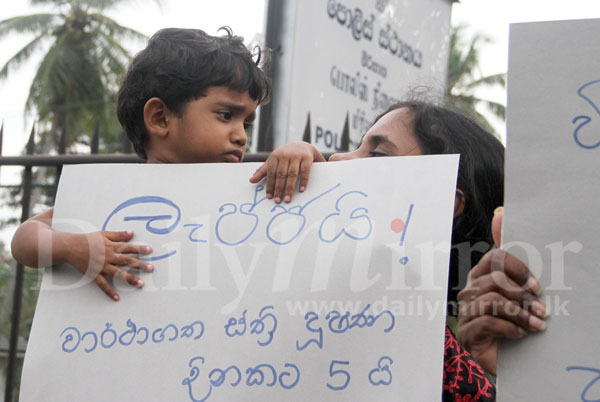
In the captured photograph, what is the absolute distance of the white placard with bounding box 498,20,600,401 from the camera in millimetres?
1065

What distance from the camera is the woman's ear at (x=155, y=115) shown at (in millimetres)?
1938

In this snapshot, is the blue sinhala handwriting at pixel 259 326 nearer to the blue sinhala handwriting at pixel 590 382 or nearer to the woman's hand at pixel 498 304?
the woman's hand at pixel 498 304

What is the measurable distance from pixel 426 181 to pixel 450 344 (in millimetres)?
351

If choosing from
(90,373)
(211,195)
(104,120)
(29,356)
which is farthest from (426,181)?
(104,120)

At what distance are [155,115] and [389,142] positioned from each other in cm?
66

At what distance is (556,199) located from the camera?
1112 millimetres

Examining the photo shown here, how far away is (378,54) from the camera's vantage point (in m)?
4.35

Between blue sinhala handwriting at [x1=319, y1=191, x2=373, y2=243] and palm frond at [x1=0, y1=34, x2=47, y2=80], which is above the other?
palm frond at [x1=0, y1=34, x2=47, y2=80]

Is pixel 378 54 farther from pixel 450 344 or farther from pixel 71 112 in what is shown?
pixel 71 112

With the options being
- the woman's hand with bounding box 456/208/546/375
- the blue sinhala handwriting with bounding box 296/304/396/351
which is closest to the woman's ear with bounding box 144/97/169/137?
the blue sinhala handwriting with bounding box 296/304/396/351

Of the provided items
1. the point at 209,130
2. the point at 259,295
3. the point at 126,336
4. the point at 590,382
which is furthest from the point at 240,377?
the point at 209,130

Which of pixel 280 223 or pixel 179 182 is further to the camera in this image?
pixel 179 182

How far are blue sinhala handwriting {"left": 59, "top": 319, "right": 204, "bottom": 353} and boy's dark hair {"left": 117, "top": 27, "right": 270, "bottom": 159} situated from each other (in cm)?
67

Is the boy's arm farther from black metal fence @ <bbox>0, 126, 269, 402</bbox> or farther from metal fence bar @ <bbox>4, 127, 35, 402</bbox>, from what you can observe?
metal fence bar @ <bbox>4, 127, 35, 402</bbox>
